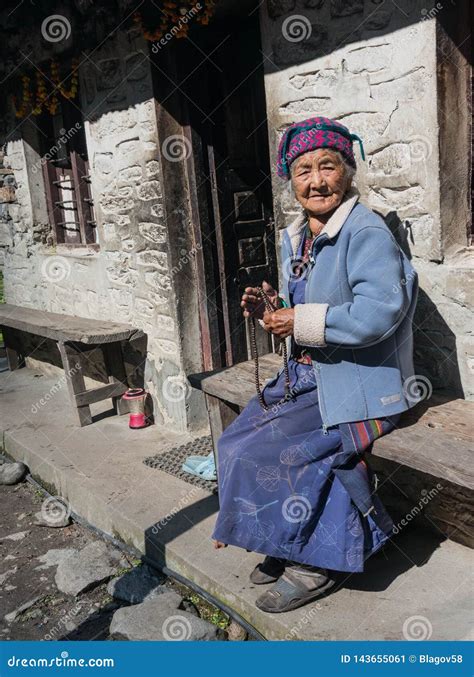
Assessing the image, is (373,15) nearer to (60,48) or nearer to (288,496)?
(288,496)

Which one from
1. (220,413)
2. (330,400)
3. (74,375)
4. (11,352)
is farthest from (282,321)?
(11,352)

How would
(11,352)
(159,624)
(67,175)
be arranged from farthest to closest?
1. (11,352)
2. (67,175)
3. (159,624)

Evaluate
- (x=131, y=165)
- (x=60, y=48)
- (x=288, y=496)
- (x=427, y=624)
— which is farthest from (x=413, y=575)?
(x=60, y=48)

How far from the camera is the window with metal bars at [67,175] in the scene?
572 cm

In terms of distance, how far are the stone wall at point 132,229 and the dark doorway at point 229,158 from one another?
10.2 inches

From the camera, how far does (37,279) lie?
6.63 m

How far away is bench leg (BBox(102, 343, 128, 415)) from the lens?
17.2 ft

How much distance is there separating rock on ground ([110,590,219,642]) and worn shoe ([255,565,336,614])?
0.88 ft

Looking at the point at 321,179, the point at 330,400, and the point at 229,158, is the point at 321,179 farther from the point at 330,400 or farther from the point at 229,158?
the point at 229,158

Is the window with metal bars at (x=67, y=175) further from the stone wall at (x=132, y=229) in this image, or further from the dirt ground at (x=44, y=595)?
the dirt ground at (x=44, y=595)

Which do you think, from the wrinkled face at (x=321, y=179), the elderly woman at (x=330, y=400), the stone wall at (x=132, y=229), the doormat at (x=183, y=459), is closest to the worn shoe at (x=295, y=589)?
the elderly woman at (x=330, y=400)

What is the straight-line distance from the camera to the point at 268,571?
287 cm

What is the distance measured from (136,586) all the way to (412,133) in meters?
2.48

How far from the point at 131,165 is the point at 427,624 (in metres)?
3.56
